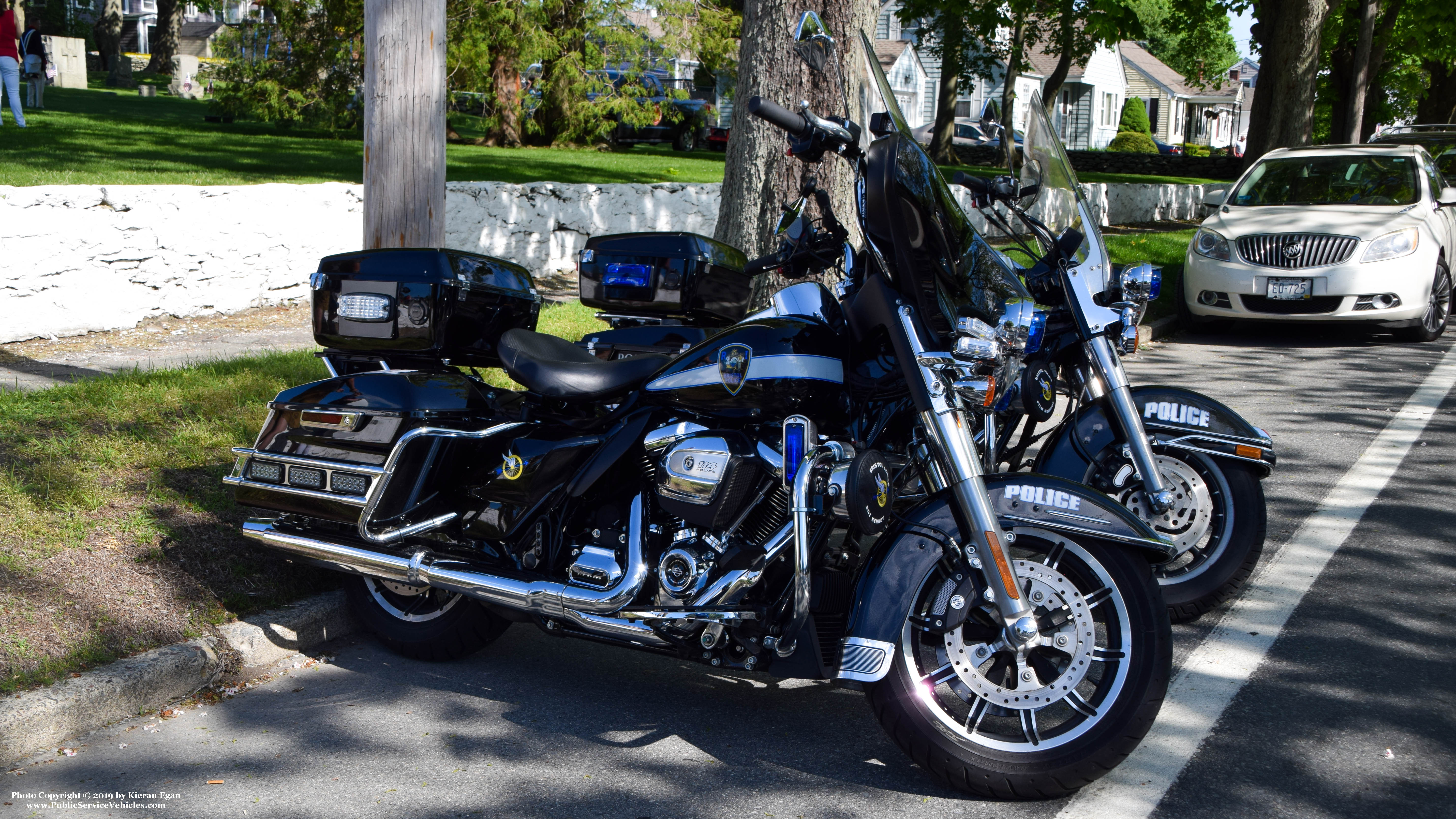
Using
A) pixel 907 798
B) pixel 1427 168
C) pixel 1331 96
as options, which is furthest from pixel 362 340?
pixel 1331 96

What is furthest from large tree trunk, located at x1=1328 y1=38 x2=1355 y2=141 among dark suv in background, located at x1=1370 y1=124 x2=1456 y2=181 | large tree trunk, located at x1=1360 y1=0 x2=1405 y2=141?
dark suv in background, located at x1=1370 y1=124 x2=1456 y2=181

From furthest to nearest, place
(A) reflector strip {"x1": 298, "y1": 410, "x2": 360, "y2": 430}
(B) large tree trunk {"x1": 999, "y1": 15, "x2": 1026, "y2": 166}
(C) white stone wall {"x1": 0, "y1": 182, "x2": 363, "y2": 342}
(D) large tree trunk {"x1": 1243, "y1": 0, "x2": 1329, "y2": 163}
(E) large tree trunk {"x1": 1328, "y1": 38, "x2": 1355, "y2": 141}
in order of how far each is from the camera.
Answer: (B) large tree trunk {"x1": 999, "y1": 15, "x2": 1026, "y2": 166} < (E) large tree trunk {"x1": 1328, "y1": 38, "x2": 1355, "y2": 141} < (D) large tree trunk {"x1": 1243, "y1": 0, "x2": 1329, "y2": 163} < (C) white stone wall {"x1": 0, "y1": 182, "x2": 363, "y2": 342} < (A) reflector strip {"x1": 298, "y1": 410, "x2": 360, "y2": 430}

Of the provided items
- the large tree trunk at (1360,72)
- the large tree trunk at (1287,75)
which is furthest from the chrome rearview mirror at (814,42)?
the large tree trunk at (1360,72)

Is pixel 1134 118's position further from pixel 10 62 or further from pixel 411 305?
pixel 411 305

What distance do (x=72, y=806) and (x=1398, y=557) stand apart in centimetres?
503

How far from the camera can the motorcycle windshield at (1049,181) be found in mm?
4547

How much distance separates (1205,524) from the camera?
174 inches

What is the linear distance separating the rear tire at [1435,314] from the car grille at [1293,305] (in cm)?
96

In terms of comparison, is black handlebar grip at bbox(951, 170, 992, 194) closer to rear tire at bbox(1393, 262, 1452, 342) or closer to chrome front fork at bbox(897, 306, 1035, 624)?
chrome front fork at bbox(897, 306, 1035, 624)

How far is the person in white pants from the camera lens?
59.7 feet

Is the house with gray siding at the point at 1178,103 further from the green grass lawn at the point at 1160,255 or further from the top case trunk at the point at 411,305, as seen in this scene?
the top case trunk at the point at 411,305

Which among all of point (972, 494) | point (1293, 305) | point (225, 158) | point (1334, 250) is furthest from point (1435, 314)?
point (225, 158)

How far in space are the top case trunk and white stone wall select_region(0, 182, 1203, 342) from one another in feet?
14.0

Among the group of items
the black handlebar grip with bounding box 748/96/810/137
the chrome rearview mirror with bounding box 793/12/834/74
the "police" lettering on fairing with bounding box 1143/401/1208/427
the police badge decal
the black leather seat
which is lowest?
the "police" lettering on fairing with bounding box 1143/401/1208/427
